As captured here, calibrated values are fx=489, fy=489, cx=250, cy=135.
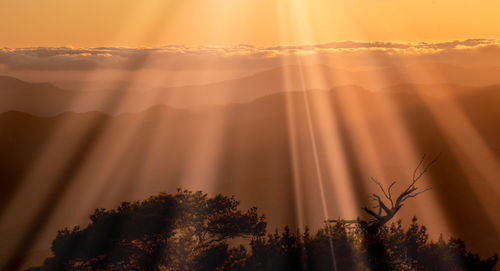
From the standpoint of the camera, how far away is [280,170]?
6235 inches

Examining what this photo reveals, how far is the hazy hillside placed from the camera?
12012 cm

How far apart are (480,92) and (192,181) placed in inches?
4792

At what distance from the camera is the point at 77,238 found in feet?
106

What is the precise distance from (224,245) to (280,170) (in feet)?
425

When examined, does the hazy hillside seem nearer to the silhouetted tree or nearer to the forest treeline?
the forest treeline

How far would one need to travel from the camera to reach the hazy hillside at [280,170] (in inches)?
4729

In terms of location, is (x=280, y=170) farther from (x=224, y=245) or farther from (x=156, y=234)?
(x=224, y=245)

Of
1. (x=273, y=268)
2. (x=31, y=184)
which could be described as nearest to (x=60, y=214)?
(x=31, y=184)

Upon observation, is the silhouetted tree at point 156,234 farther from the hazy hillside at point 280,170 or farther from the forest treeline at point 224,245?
the hazy hillside at point 280,170

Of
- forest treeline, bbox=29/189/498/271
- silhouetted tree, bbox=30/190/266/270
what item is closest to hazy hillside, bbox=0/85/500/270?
forest treeline, bbox=29/189/498/271

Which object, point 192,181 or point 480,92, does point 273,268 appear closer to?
point 192,181

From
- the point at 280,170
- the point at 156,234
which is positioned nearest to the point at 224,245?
the point at 156,234

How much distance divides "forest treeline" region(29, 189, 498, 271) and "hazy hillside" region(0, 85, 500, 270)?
73901 millimetres

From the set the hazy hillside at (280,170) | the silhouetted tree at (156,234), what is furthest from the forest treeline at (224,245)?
the hazy hillside at (280,170)
